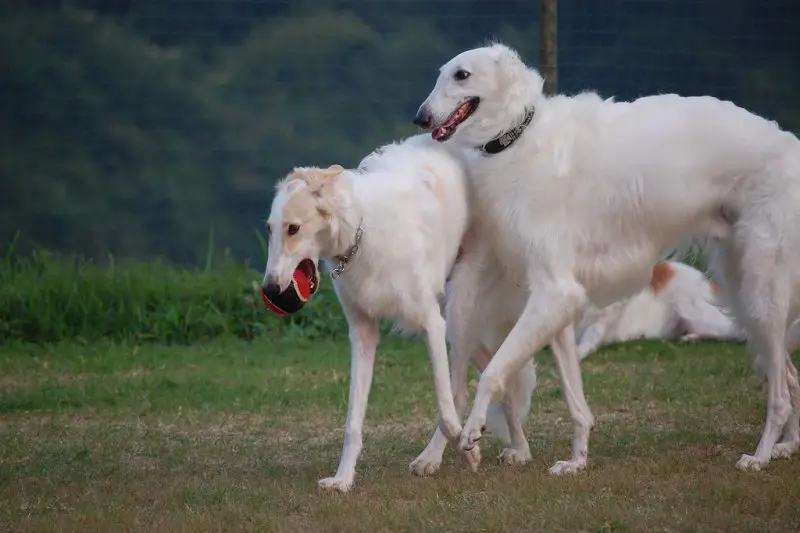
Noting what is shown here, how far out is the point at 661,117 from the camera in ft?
20.1

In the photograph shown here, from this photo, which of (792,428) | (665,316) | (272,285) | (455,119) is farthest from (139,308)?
(792,428)

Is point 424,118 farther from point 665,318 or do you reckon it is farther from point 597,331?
point 665,318

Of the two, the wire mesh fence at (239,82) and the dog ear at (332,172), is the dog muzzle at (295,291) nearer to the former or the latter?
the dog ear at (332,172)

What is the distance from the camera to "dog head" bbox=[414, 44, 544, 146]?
5996mm

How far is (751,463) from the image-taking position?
5770 millimetres

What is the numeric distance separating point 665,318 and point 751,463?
13.2ft

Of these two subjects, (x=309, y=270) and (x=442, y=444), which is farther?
(x=442, y=444)

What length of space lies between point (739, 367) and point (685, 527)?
3.90 metres

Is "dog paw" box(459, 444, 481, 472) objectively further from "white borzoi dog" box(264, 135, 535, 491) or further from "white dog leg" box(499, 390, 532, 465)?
"white dog leg" box(499, 390, 532, 465)

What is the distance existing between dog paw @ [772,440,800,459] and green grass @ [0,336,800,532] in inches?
7.3

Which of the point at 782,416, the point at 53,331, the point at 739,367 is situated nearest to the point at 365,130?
the point at 53,331

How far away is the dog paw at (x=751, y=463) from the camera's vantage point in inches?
226

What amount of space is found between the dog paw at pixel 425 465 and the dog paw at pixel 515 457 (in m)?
0.35

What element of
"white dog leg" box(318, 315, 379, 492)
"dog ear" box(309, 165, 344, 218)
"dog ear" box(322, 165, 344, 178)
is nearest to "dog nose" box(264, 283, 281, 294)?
"dog ear" box(309, 165, 344, 218)
